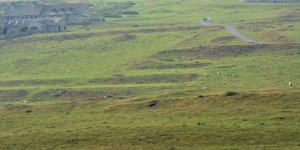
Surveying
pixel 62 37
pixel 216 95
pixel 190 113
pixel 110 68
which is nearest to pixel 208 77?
pixel 110 68

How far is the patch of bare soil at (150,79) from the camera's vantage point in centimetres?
6994

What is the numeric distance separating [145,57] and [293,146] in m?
45.4

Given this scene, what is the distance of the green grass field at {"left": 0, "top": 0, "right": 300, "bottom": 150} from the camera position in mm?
40719

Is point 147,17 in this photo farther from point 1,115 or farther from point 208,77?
point 1,115

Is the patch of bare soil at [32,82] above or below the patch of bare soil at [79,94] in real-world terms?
below

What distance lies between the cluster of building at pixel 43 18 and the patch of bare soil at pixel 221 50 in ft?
105

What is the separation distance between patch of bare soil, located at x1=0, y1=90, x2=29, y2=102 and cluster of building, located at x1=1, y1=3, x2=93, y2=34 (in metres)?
41.4

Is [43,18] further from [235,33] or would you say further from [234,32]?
[235,33]

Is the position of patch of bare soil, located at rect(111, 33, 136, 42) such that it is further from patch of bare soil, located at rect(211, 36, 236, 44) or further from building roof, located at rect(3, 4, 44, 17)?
building roof, located at rect(3, 4, 44, 17)

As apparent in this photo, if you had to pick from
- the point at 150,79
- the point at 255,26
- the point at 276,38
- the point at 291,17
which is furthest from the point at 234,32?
the point at 150,79

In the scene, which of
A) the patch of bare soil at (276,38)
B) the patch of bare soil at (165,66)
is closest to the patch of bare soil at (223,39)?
the patch of bare soil at (276,38)

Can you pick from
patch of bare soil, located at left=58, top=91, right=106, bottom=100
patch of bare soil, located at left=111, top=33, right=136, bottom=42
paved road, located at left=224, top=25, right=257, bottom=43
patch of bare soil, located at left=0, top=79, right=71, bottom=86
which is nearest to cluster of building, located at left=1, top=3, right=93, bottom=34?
patch of bare soil, located at left=111, top=33, right=136, bottom=42

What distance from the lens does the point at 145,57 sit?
82.0 metres

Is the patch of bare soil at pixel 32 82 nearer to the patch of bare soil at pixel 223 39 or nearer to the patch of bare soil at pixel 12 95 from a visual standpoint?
the patch of bare soil at pixel 12 95
